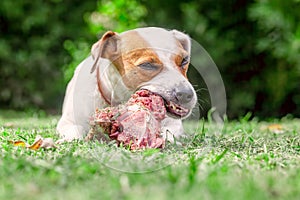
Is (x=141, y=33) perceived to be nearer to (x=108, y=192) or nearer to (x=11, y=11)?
(x=108, y=192)

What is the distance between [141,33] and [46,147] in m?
0.76

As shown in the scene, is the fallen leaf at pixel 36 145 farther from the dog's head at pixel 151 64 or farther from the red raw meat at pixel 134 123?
the dog's head at pixel 151 64

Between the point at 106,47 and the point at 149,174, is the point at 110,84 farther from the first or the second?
the point at 149,174

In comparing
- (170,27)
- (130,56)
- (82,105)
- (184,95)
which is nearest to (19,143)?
(82,105)

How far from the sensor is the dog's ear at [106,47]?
2842 mm

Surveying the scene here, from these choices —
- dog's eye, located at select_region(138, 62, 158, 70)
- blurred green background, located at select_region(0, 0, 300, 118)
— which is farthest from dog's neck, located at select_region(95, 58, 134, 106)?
blurred green background, located at select_region(0, 0, 300, 118)

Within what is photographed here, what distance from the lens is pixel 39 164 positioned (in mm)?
1820

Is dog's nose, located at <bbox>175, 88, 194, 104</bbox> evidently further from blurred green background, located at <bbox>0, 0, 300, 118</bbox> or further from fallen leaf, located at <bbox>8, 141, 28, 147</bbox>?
blurred green background, located at <bbox>0, 0, 300, 118</bbox>

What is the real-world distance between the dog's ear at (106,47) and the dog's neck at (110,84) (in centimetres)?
4

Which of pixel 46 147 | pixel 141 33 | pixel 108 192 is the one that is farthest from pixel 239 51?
pixel 108 192

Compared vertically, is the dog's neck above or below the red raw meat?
above

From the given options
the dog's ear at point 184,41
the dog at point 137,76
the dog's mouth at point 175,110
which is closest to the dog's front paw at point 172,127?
the dog at point 137,76

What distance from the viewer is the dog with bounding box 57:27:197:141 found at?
8.46ft

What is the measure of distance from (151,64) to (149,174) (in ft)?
Answer: 3.21
